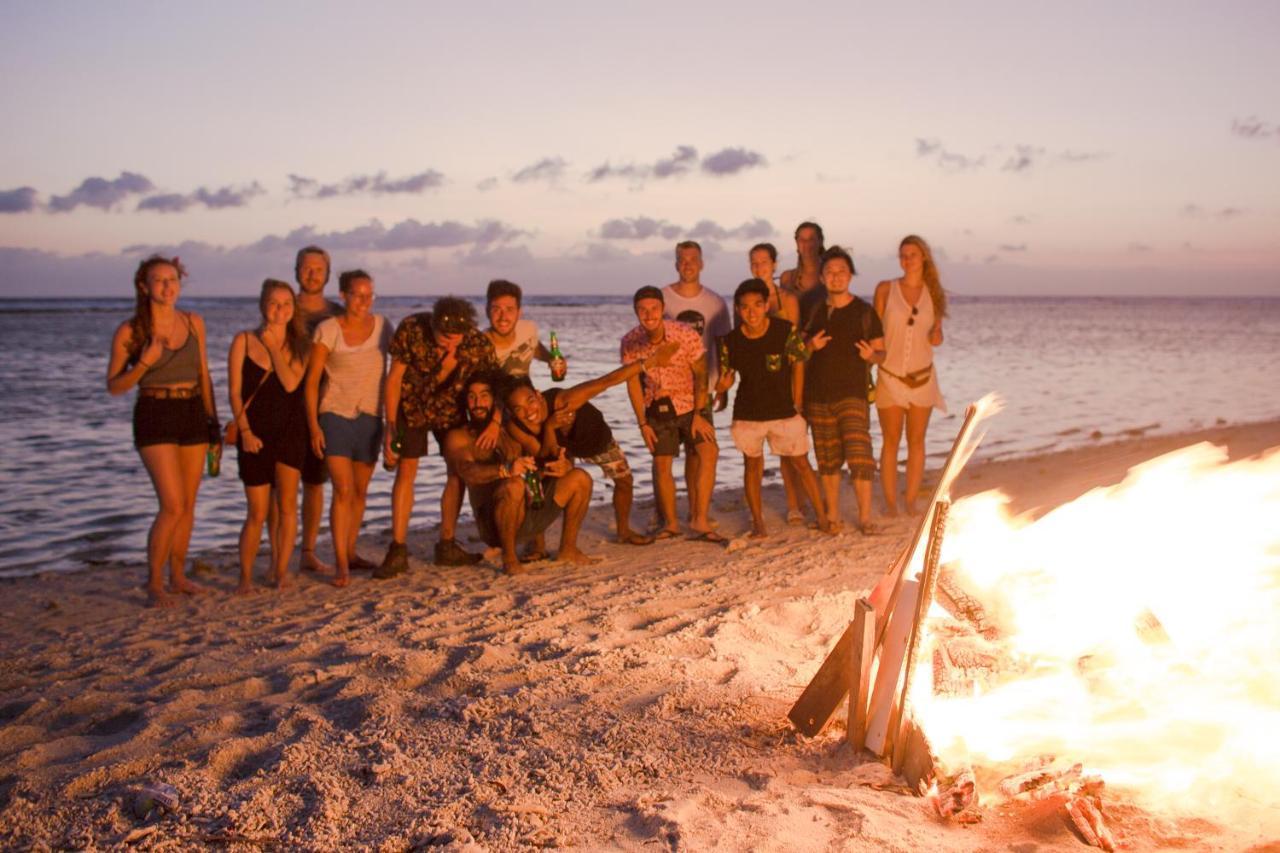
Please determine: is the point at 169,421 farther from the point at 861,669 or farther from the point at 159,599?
the point at 861,669

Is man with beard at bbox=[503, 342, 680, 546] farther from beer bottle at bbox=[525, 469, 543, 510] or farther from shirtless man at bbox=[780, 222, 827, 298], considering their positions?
shirtless man at bbox=[780, 222, 827, 298]

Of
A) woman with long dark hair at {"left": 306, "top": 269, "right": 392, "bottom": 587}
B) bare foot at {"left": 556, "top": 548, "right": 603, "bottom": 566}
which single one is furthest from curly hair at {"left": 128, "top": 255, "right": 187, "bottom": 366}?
bare foot at {"left": 556, "top": 548, "right": 603, "bottom": 566}

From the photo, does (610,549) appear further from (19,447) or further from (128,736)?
(19,447)

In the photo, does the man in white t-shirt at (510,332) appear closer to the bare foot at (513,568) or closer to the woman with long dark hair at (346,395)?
the woman with long dark hair at (346,395)

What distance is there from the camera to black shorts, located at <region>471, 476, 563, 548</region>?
7.20 meters

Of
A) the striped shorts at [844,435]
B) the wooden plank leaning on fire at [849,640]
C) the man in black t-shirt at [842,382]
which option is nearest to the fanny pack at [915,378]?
the man in black t-shirt at [842,382]

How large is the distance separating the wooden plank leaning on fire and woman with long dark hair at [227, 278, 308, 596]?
4.20 metres

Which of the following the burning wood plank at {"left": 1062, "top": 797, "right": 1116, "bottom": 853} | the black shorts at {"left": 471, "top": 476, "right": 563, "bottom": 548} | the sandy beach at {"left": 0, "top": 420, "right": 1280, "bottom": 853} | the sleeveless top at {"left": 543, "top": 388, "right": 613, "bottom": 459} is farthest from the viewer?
the sleeveless top at {"left": 543, "top": 388, "right": 613, "bottom": 459}

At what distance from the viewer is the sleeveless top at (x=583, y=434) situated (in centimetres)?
738

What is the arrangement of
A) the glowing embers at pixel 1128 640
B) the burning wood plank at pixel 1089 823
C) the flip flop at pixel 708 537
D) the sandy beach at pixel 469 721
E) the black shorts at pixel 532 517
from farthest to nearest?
the flip flop at pixel 708 537 → the black shorts at pixel 532 517 → the glowing embers at pixel 1128 640 → the sandy beach at pixel 469 721 → the burning wood plank at pixel 1089 823

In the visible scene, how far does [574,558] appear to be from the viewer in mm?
7246

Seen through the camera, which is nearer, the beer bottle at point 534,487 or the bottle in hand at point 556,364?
the beer bottle at point 534,487

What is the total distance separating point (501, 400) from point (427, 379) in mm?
522

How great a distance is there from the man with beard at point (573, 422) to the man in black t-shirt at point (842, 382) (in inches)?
47.7
